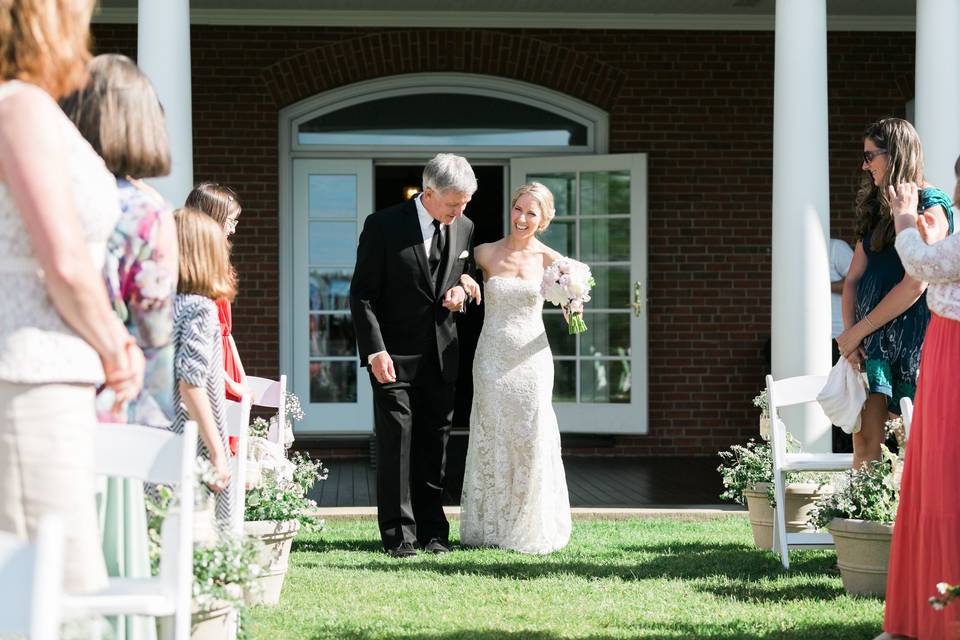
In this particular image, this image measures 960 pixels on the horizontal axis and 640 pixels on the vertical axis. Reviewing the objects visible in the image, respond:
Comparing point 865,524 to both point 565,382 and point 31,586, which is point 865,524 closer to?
point 31,586

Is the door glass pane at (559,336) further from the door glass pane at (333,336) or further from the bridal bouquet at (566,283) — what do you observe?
the bridal bouquet at (566,283)

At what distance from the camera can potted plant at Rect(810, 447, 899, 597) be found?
455cm

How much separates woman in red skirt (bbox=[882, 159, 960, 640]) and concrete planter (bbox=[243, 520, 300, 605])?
2.12 m

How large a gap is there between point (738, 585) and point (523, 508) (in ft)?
4.07

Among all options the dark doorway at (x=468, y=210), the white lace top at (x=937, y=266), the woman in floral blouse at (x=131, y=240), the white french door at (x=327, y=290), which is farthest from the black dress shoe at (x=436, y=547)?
the dark doorway at (x=468, y=210)

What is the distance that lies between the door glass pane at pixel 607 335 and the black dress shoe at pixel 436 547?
14.9 feet

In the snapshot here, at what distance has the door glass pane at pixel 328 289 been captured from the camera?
1016 cm

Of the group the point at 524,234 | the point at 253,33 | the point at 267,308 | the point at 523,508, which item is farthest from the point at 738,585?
the point at 253,33

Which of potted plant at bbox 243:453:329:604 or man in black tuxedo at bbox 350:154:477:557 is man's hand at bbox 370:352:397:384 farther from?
potted plant at bbox 243:453:329:604

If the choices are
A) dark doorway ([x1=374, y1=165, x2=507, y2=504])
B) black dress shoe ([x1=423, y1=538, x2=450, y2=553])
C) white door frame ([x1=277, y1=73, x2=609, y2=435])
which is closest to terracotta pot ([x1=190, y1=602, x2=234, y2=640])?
black dress shoe ([x1=423, y1=538, x2=450, y2=553])

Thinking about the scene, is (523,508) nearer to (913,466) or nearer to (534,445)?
(534,445)

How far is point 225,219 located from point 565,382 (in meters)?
5.86

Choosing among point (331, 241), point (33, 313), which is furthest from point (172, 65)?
point (33, 313)

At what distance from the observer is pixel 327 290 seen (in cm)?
1017
